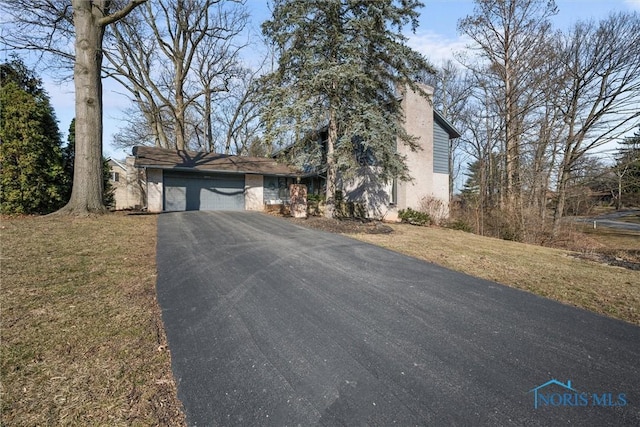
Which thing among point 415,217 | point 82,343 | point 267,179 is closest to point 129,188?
point 267,179

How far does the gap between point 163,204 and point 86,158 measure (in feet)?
19.2

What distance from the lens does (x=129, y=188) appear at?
20.3 meters

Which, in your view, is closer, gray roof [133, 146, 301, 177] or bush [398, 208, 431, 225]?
bush [398, 208, 431, 225]

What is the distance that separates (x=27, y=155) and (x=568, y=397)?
1422cm

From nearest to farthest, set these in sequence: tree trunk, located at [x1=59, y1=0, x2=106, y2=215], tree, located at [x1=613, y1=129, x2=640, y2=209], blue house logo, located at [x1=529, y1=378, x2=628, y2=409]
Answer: blue house logo, located at [x1=529, y1=378, x2=628, y2=409]
tree trunk, located at [x1=59, y1=0, x2=106, y2=215]
tree, located at [x1=613, y1=129, x2=640, y2=209]

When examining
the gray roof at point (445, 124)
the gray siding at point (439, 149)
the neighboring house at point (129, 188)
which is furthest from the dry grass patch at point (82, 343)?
the gray roof at point (445, 124)

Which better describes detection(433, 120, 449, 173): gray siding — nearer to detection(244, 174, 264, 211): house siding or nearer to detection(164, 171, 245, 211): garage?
detection(244, 174, 264, 211): house siding

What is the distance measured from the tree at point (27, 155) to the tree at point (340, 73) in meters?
7.82

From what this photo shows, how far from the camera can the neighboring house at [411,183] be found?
14539mm

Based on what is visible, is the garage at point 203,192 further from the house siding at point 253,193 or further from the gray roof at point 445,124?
the gray roof at point 445,124

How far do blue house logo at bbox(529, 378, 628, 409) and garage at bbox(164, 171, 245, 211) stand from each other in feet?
54.5

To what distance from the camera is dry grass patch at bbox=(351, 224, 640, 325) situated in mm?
4078

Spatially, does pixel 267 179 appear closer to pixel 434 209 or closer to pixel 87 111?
pixel 87 111

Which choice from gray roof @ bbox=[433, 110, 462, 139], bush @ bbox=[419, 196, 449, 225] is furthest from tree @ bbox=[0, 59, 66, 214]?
gray roof @ bbox=[433, 110, 462, 139]
